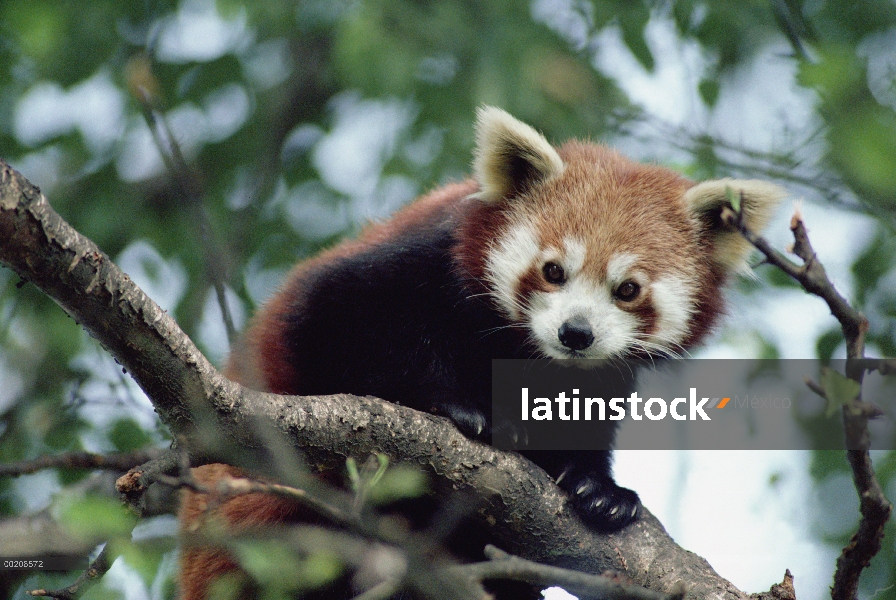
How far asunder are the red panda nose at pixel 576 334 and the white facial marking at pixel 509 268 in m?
0.28

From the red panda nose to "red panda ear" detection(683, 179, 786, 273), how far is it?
0.85 metres

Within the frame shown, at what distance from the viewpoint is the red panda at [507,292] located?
331 cm

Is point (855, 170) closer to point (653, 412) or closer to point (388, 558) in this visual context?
point (388, 558)

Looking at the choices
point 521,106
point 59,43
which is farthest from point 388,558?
point 59,43

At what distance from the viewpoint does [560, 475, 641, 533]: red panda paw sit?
315 cm

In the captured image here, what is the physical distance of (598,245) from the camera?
346 cm

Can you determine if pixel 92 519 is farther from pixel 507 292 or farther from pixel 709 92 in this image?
pixel 709 92

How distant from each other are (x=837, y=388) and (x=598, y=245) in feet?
5.98

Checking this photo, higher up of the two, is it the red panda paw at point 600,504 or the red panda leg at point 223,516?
the red panda leg at point 223,516

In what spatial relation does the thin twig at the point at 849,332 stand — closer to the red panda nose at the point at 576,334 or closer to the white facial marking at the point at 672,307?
the red panda nose at the point at 576,334

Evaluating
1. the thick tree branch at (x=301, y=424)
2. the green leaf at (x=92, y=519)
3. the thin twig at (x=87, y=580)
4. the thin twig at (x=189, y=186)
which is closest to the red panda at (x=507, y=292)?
the thick tree branch at (x=301, y=424)

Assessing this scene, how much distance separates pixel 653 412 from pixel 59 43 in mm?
3943

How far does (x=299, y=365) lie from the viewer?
3348 mm

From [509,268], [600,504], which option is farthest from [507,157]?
[600,504]
